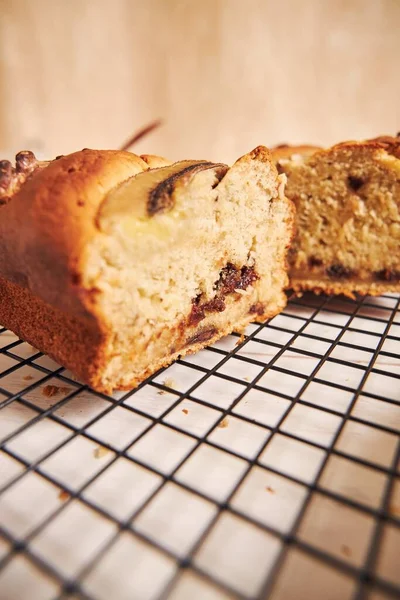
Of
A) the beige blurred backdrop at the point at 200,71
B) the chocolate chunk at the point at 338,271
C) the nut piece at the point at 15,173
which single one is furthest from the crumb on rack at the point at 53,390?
the beige blurred backdrop at the point at 200,71

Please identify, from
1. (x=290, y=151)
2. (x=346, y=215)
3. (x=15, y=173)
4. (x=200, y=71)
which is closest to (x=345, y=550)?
(x=15, y=173)

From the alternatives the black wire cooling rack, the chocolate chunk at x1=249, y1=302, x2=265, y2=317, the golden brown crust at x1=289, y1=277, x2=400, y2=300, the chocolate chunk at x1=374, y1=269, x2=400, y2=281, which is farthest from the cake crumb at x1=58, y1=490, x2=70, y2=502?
the chocolate chunk at x1=374, y1=269, x2=400, y2=281

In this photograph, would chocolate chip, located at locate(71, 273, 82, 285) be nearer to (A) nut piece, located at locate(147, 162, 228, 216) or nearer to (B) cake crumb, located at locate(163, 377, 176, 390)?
(A) nut piece, located at locate(147, 162, 228, 216)

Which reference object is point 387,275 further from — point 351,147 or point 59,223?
point 59,223

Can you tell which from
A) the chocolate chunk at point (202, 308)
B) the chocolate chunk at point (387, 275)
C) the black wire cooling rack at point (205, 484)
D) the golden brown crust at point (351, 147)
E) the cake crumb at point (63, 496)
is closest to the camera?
the black wire cooling rack at point (205, 484)

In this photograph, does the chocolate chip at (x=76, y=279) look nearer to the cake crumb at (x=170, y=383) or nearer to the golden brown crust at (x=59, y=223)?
the golden brown crust at (x=59, y=223)

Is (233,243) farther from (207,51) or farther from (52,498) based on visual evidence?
(207,51)
